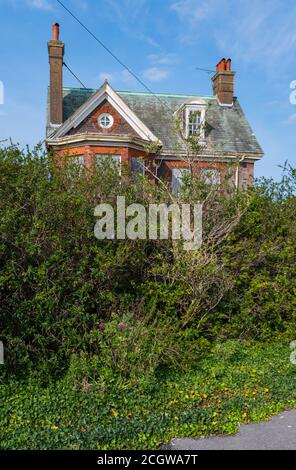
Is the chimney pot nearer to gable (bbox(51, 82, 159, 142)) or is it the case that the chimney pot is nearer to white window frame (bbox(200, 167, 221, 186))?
gable (bbox(51, 82, 159, 142))

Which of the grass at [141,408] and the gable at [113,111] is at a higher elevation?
the gable at [113,111]

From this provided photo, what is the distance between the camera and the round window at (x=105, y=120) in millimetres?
16688

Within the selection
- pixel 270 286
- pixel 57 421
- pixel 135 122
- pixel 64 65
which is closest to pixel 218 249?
pixel 270 286

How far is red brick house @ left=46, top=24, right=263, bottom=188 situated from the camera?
1587 cm

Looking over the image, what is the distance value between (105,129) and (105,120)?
0.41m

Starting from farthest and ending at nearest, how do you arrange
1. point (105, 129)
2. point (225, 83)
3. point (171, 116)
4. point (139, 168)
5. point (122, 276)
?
1. point (225, 83)
2. point (171, 116)
3. point (105, 129)
4. point (139, 168)
5. point (122, 276)

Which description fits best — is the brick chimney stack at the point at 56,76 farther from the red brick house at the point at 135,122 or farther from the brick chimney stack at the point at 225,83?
the brick chimney stack at the point at 225,83

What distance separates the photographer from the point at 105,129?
16688 mm

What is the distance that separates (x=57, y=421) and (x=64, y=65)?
53.8ft

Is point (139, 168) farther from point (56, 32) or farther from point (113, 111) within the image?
point (56, 32)

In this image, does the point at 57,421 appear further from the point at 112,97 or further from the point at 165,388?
the point at 112,97

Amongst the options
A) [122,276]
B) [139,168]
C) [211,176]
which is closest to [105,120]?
[139,168]

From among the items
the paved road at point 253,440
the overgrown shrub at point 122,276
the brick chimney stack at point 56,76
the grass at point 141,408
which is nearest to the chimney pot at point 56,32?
the brick chimney stack at point 56,76
